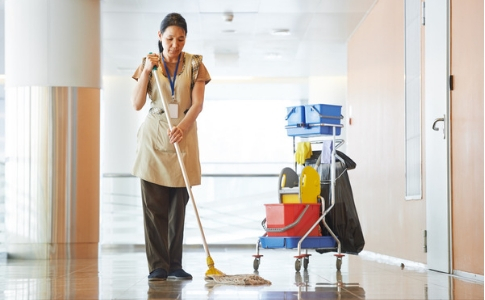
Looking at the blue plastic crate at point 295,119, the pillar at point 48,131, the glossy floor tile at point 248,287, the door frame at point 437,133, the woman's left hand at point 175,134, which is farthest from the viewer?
the pillar at point 48,131

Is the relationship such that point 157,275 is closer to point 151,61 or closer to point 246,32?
point 151,61

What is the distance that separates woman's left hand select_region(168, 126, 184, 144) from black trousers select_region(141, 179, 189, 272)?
0.28 meters

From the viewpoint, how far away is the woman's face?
3977 mm

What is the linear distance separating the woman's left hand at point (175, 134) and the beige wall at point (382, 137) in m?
2.14

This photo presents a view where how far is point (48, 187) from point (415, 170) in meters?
3.00

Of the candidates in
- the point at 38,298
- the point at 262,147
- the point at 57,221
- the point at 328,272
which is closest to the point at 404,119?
the point at 328,272

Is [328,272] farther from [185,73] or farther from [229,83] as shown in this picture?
[229,83]

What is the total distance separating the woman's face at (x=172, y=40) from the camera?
3977mm

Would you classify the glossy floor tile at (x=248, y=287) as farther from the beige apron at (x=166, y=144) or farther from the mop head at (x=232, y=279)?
the beige apron at (x=166, y=144)

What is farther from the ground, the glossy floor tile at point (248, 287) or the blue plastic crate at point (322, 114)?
the blue plastic crate at point (322, 114)

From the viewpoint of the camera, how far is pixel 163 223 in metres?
4.05

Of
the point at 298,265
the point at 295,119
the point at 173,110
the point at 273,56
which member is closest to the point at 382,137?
the point at 295,119

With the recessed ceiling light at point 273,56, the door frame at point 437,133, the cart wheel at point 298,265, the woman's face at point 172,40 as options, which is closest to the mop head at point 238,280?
the cart wheel at point 298,265

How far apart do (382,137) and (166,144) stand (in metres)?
3.32
